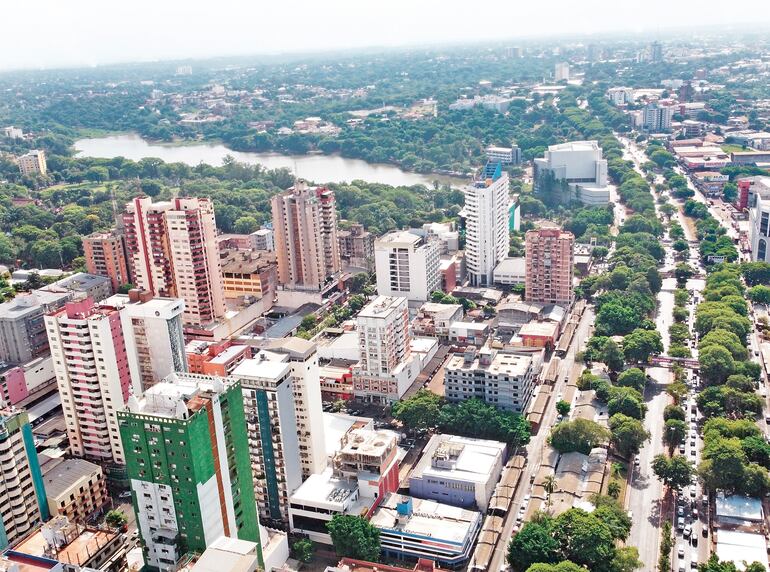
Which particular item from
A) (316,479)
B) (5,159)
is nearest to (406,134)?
(5,159)

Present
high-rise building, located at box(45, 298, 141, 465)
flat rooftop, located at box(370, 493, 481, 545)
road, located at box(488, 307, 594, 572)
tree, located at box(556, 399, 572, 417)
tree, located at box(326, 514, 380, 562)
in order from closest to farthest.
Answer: tree, located at box(326, 514, 380, 562), flat rooftop, located at box(370, 493, 481, 545), road, located at box(488, 307, 594, 572), high-rise building, located at box(45, 298, 141, 465), tree, located at box(556, 399, 572, 417)

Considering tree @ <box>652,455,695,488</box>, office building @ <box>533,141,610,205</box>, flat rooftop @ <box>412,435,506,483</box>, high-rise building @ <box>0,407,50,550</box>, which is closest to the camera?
high-rise building @ <box>0,407,50,550</box>

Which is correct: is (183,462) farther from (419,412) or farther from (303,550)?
(419,412)

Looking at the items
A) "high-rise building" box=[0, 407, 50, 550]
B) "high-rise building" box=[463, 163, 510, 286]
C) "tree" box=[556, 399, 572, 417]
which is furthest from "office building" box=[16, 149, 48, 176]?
"tree" box=[556, 399, 572, 417]

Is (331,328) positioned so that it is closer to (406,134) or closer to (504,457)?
(504,457)

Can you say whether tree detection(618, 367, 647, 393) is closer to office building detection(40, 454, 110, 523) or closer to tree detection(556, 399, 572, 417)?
tree detection(556, 399, 572, 417)

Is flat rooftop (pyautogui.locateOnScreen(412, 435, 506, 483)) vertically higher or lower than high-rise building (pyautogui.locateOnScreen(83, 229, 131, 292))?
lower
